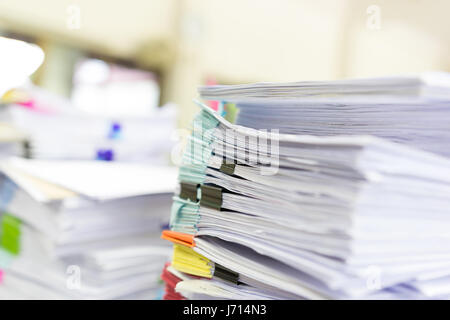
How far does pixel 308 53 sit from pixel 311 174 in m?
4.19

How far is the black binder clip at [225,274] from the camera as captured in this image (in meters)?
0.37

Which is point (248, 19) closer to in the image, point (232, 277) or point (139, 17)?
point (139, 17)

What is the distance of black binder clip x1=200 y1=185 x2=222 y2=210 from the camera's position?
15.0 inches

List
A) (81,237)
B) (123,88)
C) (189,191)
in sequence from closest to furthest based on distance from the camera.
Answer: (189,191)
(81,237)
(123,88)

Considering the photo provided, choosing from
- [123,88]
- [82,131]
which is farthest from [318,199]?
[123,88]

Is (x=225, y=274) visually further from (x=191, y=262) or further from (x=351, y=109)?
(x=351, y=109)

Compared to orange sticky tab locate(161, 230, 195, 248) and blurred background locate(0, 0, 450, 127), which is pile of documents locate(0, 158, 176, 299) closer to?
orange sticky tab locate(161, 230, 195, 248)

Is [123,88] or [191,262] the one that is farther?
[123,88]

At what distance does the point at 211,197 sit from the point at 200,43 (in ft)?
12.0

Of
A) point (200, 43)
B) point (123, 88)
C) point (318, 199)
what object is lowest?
point (318, 199)

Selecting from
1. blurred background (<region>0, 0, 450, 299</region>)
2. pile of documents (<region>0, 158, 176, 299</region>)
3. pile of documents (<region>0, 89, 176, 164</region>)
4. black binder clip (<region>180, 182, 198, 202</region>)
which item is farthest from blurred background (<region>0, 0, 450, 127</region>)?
black binder clip (<region>180, 182, 198, 202</region>)

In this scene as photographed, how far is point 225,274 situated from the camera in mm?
380

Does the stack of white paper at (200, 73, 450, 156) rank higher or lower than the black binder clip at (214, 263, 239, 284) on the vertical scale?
higher

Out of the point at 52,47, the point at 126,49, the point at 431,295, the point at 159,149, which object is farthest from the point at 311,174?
the point at 126,49
